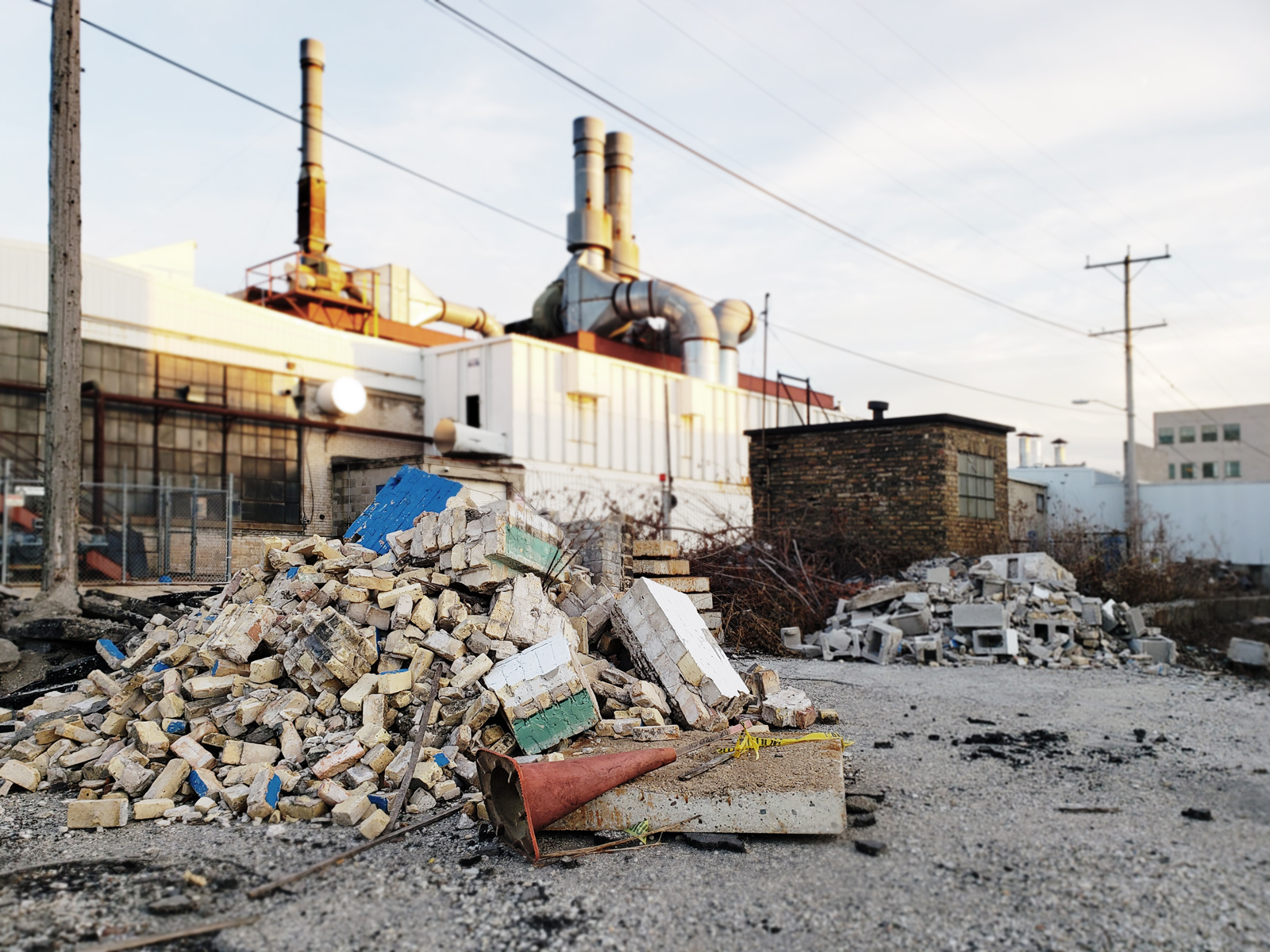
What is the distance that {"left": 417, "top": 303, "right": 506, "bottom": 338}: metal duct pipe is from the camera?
2784 centimetres

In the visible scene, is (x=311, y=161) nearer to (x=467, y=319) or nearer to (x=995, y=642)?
(x=467, y=319)

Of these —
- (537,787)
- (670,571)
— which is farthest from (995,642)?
(537,787)

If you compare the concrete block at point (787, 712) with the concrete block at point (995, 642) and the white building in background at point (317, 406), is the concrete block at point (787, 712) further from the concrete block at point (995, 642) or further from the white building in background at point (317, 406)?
the white building in background at point (317, 406)

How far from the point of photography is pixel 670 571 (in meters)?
10.3

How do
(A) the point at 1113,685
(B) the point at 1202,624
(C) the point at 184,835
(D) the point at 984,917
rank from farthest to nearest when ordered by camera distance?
(B) the point at 1202,624
(A) the point at 1113,685
(C) the point at 184,835
(D) the point at 984,917

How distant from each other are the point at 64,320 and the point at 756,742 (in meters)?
9.08

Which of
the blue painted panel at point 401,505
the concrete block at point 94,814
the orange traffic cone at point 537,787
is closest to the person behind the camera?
the orange traffic cone at point 537,787

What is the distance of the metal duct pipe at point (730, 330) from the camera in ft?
86.4

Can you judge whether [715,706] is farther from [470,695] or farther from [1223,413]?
[1223,413]

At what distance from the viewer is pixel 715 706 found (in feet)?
20.1

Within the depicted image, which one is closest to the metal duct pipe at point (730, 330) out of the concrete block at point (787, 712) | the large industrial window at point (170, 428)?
the large industrial window at point (170, 428)

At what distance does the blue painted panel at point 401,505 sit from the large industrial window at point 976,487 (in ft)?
36.9

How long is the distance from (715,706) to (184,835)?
129 inches

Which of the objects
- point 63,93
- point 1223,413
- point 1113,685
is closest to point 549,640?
point 1113,685
